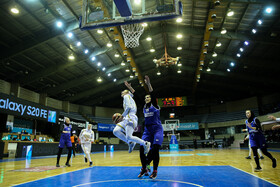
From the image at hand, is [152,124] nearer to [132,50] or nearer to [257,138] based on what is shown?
[257,138]

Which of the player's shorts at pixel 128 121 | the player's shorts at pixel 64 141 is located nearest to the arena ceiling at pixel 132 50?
the player's shorts at pixel 64 141

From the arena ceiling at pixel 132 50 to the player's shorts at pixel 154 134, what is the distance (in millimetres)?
10569

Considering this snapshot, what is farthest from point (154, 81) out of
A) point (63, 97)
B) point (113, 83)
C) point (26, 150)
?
point (26, 150)

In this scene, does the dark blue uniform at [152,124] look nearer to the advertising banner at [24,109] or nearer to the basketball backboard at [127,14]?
the basketball backboard at [127,14]

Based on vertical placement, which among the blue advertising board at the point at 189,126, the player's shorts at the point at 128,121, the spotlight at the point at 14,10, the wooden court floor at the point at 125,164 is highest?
the spotlight at the point at 14,10

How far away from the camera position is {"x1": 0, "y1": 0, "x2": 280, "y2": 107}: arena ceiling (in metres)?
13.7

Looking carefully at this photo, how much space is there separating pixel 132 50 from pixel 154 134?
17.3 metres

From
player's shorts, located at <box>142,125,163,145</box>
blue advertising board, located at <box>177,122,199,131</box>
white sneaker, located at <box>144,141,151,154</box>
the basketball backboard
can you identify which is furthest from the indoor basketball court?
player's shorts, located at <box>142,125,163,145</box>

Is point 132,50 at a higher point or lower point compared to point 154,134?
higher

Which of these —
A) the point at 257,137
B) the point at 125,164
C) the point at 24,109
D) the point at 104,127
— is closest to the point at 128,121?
the point at 125,164

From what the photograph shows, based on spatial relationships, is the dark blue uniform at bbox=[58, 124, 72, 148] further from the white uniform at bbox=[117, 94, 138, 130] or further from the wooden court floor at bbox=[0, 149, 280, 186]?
the white uniform at bbox=[117, 94, 138, 130]

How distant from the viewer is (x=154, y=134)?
15.3 ft

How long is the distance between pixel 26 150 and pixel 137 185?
46.7ft

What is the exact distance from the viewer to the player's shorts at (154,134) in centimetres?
448
